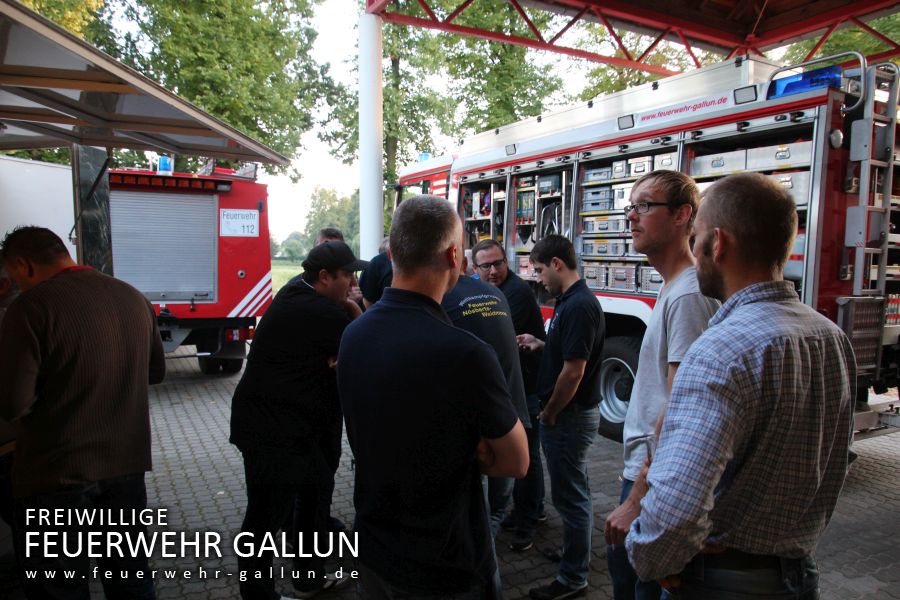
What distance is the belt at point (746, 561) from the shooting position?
146 cm

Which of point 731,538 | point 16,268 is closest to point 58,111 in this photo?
point 16,268

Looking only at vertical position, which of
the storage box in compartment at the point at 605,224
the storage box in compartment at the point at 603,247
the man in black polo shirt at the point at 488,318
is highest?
the storage box in compartment at the point at 605,224

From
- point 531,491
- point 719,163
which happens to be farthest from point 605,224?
point 531,491

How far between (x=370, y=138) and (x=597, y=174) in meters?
4.83

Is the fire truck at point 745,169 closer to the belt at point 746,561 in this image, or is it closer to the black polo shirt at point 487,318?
the black polo shirt at point 487,318

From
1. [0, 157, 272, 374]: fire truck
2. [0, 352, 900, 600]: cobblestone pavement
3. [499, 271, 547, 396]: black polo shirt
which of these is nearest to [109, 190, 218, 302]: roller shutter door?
[0, 157, 272, 374]: fire truck

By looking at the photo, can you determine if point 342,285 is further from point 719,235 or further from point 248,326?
A: point 248,326

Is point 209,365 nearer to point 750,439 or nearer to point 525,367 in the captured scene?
point 525,367

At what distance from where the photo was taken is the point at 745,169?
4.97m

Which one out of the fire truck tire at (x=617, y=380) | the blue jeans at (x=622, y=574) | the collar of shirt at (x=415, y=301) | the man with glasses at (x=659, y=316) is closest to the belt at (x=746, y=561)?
the man with glasses at (x=659, y=316)

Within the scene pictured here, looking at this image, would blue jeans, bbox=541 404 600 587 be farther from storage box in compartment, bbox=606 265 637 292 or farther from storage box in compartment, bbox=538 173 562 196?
storage box in compartment, bbox=538 173 562 196

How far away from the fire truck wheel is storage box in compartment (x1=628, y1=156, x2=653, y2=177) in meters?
7.07

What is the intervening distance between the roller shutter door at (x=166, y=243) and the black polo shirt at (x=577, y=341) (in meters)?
6.42

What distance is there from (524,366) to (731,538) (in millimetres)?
2721
